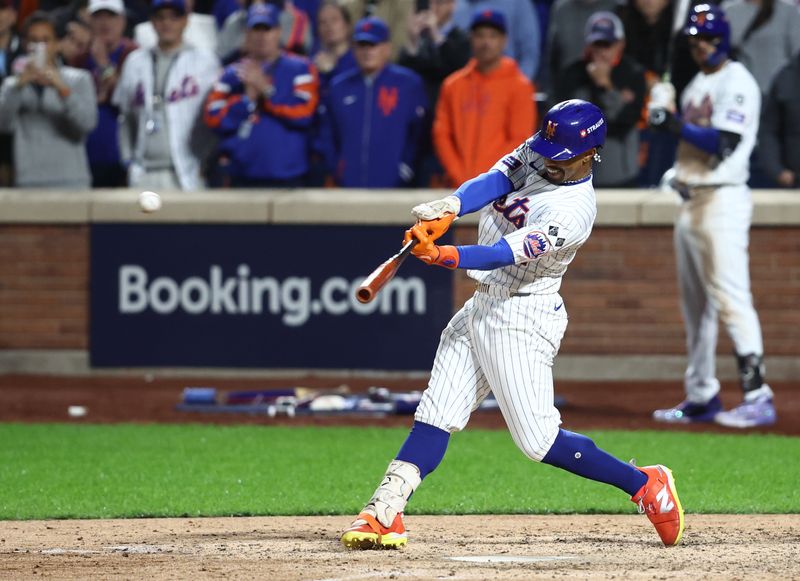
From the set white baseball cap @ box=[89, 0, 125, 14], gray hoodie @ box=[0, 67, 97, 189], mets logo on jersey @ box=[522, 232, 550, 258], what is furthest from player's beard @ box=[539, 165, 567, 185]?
white baseball cap @ box=[89, 0, 125, 14]

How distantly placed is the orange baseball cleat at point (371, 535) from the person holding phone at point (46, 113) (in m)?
6.82

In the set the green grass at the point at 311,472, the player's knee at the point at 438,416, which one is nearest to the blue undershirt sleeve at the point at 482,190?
the player's knee at the point at 438,416

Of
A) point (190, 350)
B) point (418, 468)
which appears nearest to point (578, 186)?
point (418, 468)

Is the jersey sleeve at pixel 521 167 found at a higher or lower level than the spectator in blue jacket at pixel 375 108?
higher

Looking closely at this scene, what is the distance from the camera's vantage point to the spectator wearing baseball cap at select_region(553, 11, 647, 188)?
1090 centimetres

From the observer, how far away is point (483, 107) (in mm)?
11133

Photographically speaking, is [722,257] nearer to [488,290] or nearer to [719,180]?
[719,180]

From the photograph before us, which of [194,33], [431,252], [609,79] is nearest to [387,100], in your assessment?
[609,79]

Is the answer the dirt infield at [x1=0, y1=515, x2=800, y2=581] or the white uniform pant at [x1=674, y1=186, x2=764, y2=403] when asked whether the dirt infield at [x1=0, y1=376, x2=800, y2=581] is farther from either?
the white uniform pant at [x1=674, y1=186, x2=764, y2=403]

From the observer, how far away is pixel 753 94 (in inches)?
364

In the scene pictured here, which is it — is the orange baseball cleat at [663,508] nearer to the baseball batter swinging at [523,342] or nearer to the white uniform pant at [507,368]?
the baseball batter swinging at [523,342]

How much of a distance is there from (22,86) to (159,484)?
5.14 metres

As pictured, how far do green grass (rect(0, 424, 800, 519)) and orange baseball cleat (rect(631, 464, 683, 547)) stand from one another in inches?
43.2

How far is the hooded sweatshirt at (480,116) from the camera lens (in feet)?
36.4
